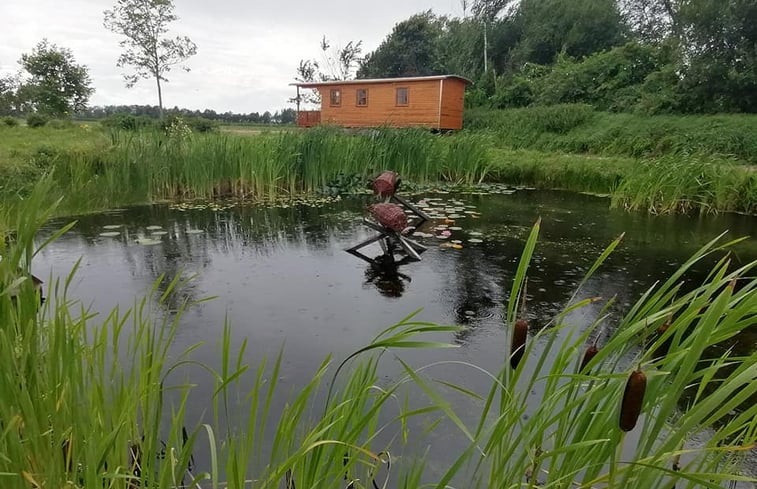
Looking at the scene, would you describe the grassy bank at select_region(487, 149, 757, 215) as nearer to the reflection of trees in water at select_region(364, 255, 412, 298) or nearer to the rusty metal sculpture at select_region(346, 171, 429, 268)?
the rusty metal sculpture at select_region(346, 171, 429, 268)

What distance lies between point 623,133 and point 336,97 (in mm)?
12175

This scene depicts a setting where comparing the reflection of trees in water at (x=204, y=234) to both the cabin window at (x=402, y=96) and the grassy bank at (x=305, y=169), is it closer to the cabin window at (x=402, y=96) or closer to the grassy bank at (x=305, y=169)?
the grassy bank at (x=305, y=169)

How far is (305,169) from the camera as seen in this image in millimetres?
8055

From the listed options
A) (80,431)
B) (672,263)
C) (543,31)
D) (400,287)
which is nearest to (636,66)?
(543,31)

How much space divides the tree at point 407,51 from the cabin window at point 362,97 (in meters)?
13.5

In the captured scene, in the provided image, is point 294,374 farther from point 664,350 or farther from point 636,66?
point 636,66

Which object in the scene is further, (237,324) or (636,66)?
(636,66)

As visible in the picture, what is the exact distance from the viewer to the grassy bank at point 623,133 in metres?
12.1

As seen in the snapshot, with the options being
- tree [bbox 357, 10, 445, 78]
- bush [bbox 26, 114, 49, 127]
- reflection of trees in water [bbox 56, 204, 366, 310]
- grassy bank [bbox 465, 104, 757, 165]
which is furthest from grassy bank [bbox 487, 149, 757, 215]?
tree [bbox 357, 10, 445, 78]

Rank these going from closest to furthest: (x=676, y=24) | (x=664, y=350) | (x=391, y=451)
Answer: (x=391, y=451) → (x=664, y=350) → (x=676, y=24)

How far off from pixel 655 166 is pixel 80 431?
8.31 m

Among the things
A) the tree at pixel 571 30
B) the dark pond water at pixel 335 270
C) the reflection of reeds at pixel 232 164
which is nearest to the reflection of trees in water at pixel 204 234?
the dark pond water at pixel 335 270

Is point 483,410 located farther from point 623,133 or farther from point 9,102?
point 9,102

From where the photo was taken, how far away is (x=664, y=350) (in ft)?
9.31
